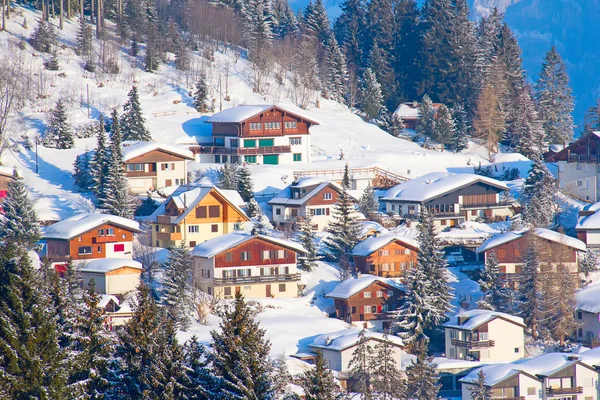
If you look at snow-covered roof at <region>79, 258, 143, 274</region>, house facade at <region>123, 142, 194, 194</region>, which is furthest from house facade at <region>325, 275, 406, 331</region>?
house facade at <region>123, 142, 194, 194</region>

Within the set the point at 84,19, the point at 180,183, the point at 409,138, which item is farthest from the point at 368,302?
the point at 84,19

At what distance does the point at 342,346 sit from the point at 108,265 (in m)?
13.0

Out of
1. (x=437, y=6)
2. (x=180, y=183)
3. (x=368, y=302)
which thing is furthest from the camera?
(x=437, y=6)

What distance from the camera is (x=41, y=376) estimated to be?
28.7m

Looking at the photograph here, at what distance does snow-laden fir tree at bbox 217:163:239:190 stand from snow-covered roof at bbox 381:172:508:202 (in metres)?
9.33

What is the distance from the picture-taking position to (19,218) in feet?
207

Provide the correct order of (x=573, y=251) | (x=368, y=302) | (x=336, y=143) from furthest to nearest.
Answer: (x=336, y=143)
(x=573, y=251)
(x=368, y=302)

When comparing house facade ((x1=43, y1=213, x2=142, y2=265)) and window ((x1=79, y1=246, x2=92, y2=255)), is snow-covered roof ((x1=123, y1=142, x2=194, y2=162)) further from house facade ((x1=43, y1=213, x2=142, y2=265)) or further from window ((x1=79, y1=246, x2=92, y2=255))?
window ((x1=79, y1=246, x2=92, y2=255))

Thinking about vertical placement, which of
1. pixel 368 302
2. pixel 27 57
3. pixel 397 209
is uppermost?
pixel 27 57

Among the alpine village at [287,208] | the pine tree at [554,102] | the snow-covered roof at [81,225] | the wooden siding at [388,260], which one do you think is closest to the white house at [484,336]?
the alpine village at [287,208]

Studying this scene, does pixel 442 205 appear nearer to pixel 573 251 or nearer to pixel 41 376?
pixel 573 251

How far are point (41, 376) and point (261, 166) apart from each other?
171 ft

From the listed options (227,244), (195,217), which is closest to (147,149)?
(195,217)

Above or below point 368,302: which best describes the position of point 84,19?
above
